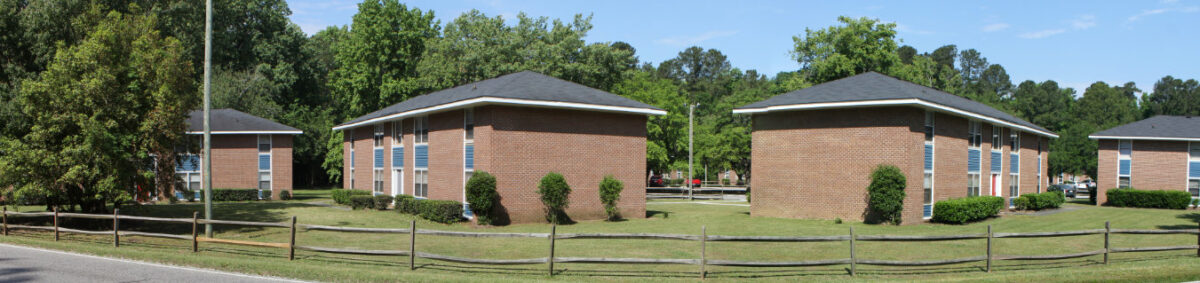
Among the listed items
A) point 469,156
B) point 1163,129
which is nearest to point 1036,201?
point 1163,129

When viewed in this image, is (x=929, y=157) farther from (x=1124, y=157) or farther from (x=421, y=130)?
(x=1124, y=157)

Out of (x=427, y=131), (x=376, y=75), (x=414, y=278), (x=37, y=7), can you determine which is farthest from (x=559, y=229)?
(x=376, y=75)

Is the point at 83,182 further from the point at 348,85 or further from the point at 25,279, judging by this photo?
the point at 348,85

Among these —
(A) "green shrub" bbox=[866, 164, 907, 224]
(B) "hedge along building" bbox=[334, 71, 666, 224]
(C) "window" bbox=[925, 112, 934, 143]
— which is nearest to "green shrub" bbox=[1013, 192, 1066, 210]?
(C) "window" bbox=[925, 112, 934, 143]

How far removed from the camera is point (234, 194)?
4234 cm

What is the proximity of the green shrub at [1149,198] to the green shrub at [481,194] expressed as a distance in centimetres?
3935

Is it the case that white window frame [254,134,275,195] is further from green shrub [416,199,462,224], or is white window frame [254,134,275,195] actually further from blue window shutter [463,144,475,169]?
blue window shutter [463,144,475,169]

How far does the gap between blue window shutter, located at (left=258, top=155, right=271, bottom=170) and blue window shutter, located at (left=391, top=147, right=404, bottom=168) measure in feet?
45.5

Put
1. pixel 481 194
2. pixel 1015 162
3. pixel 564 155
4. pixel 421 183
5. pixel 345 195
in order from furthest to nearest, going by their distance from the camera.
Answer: pixel 1015 162
pixel 345 195
pixel 421 183
pixel 564 155
pixel 481 194

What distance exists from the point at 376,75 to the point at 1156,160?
53952mm

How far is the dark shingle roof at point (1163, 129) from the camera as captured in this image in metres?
42.9

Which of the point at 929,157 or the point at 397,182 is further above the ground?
the point at 929,157

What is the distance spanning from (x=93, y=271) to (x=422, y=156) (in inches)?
732

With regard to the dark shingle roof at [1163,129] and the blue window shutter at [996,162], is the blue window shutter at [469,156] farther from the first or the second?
the dark shingle roof at [1163,129]
